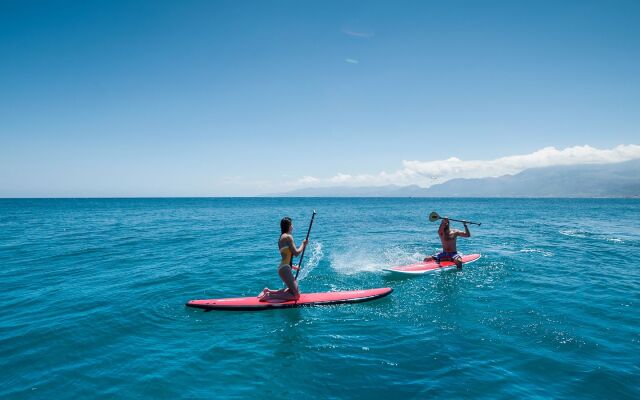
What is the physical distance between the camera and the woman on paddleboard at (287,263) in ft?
37.8

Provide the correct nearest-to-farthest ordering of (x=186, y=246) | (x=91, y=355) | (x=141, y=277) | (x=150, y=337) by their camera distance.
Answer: (x=91, y=355) < (x=150, y=337) < (x=141, y=277) < (x=186, y=246)

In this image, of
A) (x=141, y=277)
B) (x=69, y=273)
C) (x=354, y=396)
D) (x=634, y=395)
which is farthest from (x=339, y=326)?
(x=69, y=273)

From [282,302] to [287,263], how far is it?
64.0 inches

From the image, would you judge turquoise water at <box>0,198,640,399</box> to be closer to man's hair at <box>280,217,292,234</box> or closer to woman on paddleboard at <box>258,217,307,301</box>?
woman on paddleboard at <box>258,217,307,301</box>

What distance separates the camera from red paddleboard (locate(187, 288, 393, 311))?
1212 cm

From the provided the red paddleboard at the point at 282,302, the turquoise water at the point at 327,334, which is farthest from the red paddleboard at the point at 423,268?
the red paddleboard at the point at 282,302

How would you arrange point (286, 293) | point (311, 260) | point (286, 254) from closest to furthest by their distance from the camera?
point (286, 254), point (286, 293), point (311, 260)

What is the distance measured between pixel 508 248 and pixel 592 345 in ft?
55.4

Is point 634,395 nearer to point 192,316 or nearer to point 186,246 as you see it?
point 192,316

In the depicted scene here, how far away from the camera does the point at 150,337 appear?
33.6 ft

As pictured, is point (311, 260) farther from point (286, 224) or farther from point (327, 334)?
point (327, 334)

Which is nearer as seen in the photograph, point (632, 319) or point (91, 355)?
point (91, 355)

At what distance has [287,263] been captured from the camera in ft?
39.1

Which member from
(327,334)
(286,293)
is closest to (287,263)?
(286,293)
